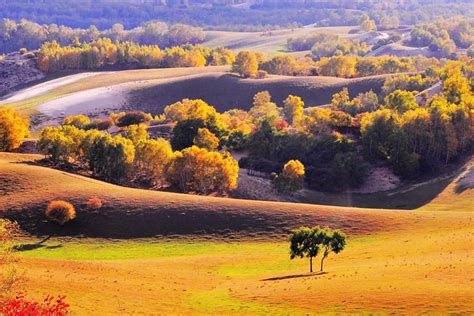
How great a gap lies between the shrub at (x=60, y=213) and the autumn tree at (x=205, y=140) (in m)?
54.5

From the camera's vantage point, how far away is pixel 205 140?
13975cm

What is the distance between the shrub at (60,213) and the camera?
8722 centimetres

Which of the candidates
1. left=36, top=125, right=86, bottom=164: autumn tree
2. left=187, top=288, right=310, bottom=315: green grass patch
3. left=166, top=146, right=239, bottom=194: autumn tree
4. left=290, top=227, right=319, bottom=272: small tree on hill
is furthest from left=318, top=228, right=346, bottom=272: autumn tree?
left=36, top=125, right=86, bottom=164: autumn tree

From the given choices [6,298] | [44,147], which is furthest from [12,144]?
[6,298]

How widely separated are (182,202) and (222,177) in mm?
24615

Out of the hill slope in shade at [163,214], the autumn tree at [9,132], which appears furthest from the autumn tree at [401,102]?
the autumn tree at [9,132]

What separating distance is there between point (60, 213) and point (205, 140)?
185 ft

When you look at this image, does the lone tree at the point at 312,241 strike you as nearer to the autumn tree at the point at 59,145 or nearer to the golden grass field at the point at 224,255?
the golden grass field at the point at 224,255

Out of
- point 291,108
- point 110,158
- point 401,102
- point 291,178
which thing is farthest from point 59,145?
point 401,102

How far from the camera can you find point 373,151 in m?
142

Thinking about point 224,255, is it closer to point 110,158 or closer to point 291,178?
point 110,158

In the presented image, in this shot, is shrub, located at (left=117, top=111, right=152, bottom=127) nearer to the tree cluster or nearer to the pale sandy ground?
the tree cluster

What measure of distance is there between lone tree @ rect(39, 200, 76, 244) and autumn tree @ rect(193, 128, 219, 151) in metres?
54.5

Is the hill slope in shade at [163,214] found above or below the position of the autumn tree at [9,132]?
below
